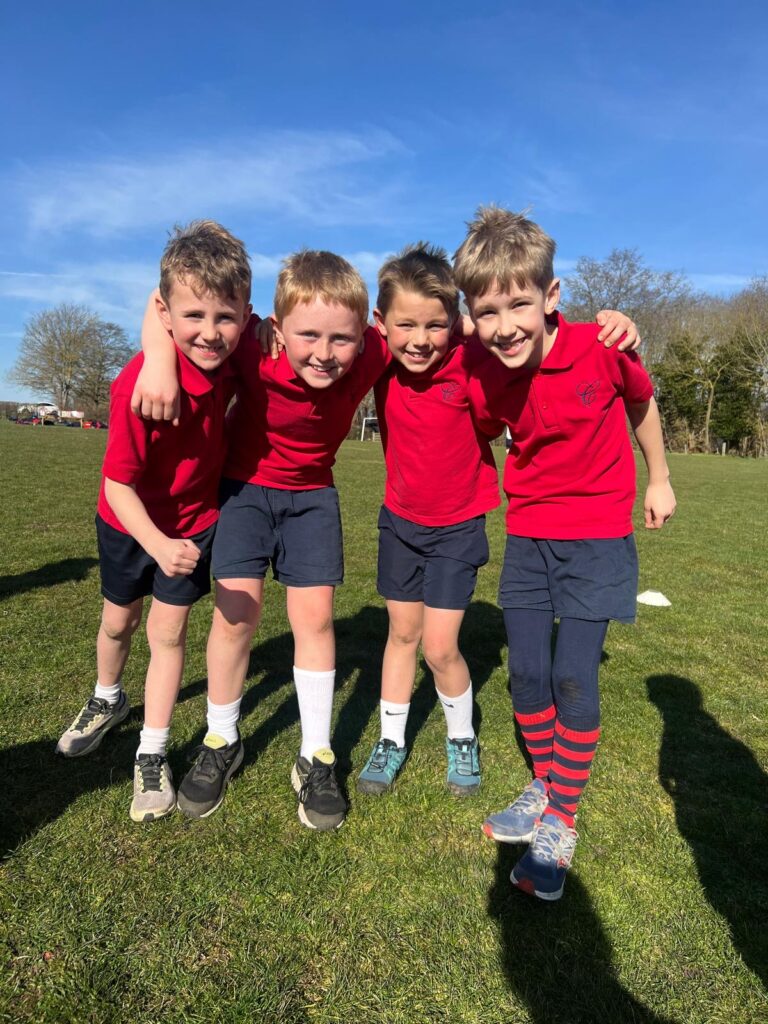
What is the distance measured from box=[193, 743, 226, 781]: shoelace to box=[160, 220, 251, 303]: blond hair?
1.66 metres

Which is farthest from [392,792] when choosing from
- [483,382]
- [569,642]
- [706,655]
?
[706,655]

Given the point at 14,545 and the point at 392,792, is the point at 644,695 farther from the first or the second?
the point at 14,545

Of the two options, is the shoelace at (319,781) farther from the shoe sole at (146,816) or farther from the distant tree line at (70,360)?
the distant tree line at (70,360)

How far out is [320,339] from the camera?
2406mm

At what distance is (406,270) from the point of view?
251cm

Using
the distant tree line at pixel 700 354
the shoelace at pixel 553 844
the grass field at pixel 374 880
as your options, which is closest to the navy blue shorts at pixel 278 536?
the grass field at pixel 374 880

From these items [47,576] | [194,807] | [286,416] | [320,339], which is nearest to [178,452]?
[286,416]

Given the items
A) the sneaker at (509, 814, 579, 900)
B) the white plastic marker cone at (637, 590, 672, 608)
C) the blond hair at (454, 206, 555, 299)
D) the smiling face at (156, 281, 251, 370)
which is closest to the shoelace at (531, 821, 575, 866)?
the sneaker at (509, 814, 579, 900)

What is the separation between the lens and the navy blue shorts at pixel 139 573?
2627mm

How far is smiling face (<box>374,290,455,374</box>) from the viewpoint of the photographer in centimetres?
250

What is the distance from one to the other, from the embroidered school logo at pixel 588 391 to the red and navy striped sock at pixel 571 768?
1.12 metres

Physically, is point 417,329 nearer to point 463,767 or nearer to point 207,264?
point 207,264

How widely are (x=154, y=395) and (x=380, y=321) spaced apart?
93cm

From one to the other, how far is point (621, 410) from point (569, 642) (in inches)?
33.0
